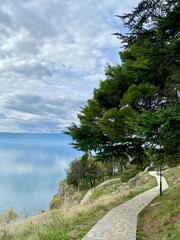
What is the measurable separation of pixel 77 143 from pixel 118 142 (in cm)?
209

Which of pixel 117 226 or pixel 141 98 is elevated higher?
pixel 141 98

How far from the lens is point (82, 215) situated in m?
11.0

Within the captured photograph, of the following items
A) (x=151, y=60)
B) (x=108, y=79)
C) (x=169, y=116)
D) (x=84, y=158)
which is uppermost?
(x=108, y=79)

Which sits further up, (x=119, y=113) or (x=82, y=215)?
(x=119, y=113)

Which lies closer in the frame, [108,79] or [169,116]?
[169,116]

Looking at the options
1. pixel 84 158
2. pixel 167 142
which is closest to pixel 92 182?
pixel 84 158

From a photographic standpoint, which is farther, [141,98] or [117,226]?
[141,98]

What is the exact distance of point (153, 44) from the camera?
760 cm

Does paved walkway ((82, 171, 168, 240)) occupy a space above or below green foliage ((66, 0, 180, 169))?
below

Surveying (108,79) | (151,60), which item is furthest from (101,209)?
(151,60)

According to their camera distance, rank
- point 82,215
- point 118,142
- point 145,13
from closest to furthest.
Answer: point 145,13 → point 82,215 → point 118,142

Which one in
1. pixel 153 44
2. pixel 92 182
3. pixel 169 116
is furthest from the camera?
pixel 92 182

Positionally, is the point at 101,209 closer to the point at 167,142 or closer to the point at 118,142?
the point at 118,142

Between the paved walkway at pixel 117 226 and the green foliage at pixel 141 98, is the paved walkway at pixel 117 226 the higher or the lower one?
the lower one
